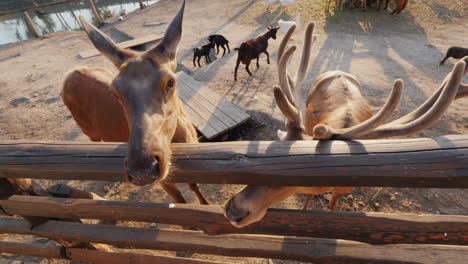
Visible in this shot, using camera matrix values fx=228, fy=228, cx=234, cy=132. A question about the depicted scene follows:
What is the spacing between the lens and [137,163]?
4.44ft

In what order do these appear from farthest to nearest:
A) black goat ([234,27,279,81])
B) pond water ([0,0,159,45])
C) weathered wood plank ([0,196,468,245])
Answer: pond water ([0,0,159,45]) < black goat ([234,27,279,81]) < weathered wood plank ([0,196,468,245])

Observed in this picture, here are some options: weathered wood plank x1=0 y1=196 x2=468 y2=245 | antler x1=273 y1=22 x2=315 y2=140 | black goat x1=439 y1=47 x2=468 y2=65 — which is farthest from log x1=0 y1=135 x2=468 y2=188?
black goat x1=439 y1=47 x2=468 y2=65

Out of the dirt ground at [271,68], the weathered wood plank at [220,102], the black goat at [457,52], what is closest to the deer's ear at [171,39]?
the dirt ground at [271,68]

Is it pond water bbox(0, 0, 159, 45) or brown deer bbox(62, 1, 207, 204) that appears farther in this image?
pond water bbox(0, 0, 159, 45)

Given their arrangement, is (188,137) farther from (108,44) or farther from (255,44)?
(255,44)

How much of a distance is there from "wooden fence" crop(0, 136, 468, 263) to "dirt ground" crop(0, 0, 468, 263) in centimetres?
160

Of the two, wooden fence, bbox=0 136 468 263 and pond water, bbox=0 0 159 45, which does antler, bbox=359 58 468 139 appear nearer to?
wooden fence, bbox=0 136 468 263

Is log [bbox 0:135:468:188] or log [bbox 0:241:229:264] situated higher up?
log [bbox 0:135:468:188]

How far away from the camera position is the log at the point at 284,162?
1174mm

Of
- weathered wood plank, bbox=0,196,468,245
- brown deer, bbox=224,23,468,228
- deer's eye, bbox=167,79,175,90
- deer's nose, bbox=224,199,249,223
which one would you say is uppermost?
deer's eye, bbox=167,79,175,90

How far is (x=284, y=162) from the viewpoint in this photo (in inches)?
51.8

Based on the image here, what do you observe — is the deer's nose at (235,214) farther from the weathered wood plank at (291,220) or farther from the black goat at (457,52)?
the black goat at (457,52)

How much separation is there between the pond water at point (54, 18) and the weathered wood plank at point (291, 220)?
19.4m

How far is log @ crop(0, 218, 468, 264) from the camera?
158cm
